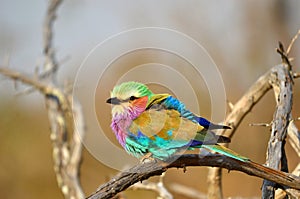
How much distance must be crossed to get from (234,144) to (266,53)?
144 centimetres

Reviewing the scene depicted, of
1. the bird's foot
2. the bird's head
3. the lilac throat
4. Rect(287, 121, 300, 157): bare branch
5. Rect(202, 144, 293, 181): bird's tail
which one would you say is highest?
the bird's head

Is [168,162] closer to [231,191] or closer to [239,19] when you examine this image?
[231,191]

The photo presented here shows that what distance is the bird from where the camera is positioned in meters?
1.93

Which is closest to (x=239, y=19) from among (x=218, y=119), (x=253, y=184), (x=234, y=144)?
(x=234, y=144)

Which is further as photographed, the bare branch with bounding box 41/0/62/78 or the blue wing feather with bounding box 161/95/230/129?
the bare branch with bounding box 41/0/62/78

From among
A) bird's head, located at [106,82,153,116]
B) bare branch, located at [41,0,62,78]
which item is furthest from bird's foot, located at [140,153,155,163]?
bare branch, located at [41,0,62,78]

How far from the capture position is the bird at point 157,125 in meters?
1.93

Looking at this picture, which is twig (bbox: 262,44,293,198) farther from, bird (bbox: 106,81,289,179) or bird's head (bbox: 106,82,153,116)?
bird's head (bbox: 106,82,153,116)

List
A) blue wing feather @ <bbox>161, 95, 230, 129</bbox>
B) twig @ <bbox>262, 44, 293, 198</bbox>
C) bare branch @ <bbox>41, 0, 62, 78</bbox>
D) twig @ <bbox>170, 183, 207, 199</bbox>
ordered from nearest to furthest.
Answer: blue wing feather @ <bbox>161, 95, 230, 129</bbox> < twig @ <bbox>262, 44, 293, 198</bbox> < twig @ <bbox>170, 183, 207, 199</bbox> < bare branch @ <bbox>41, 0, 62, 78</bbox>

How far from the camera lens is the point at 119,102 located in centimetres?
194

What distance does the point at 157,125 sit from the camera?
1.96 m

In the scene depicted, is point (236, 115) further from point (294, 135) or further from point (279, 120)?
point (279, 120)

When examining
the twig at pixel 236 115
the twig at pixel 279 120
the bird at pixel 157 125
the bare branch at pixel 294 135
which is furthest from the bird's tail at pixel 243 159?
the twig at pixel 236 115

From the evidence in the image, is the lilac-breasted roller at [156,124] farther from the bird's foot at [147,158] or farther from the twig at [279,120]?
the twig at [279,120]
